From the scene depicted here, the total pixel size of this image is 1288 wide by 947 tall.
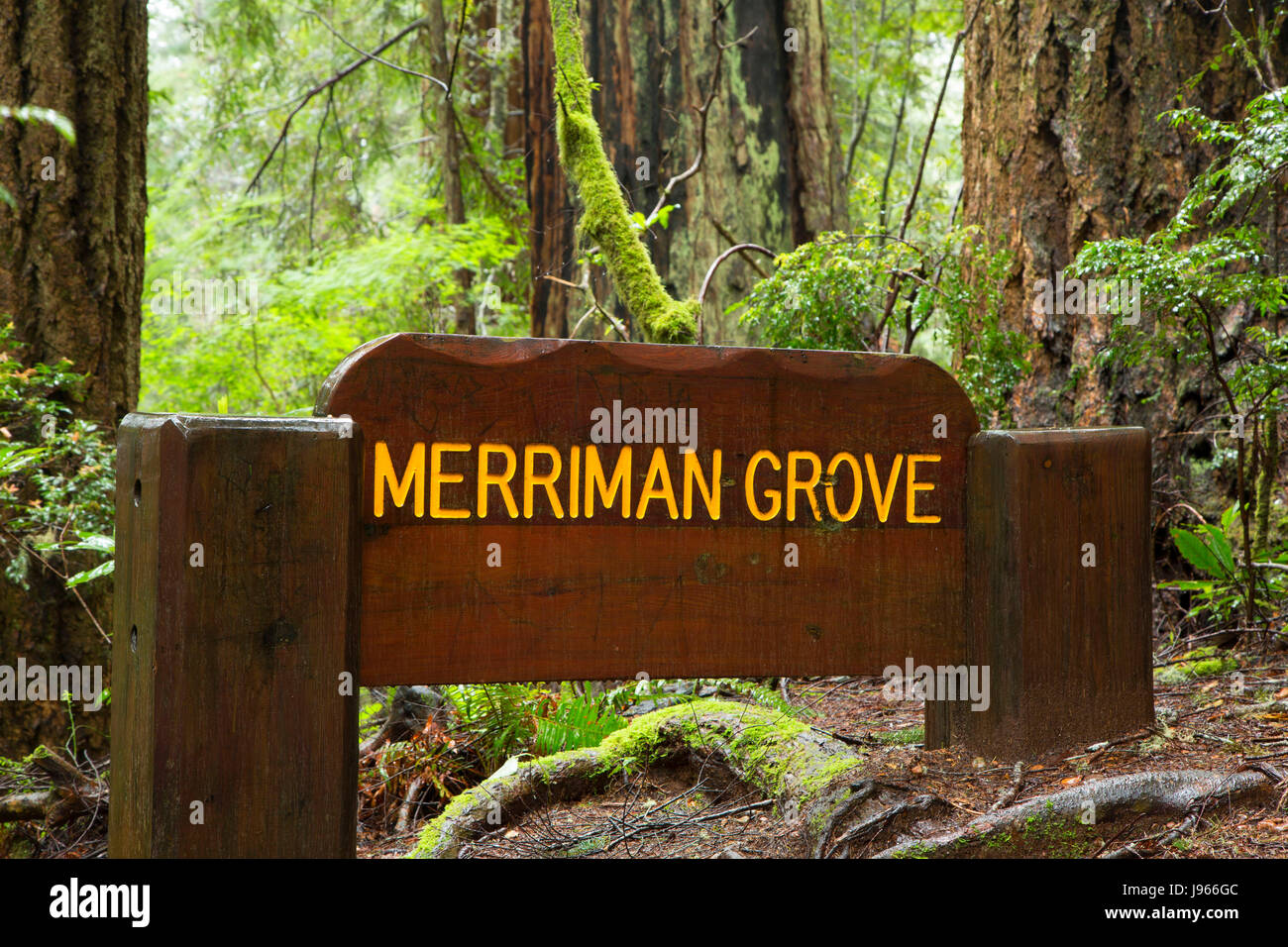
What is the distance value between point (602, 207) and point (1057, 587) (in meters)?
2.36

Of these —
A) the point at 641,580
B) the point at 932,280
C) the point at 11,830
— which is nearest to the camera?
the point at 641,580

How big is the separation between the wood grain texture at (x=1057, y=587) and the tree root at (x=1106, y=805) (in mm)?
158

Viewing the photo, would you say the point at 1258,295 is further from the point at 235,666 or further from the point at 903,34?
the point at 903,34

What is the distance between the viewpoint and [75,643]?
413 centimetres

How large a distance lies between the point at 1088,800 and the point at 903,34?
12.5 metres

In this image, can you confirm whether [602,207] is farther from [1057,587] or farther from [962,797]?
[962,797]

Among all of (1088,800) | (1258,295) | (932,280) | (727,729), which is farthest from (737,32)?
(1088,800)

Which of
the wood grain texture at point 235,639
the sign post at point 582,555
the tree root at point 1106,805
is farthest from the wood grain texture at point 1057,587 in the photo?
the wood grain texture at point 235,639

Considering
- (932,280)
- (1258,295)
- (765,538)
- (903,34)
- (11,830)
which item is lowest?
(11,830)

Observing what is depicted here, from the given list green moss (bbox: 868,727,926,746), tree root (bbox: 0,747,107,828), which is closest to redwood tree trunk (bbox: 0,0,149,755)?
tree root (bbox: 0,747,107,828)

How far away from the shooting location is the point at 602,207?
13.2ft

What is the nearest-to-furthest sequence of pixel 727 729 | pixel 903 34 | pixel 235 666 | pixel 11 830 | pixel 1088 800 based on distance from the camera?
1. pixel 235 666
2. pixel 1088 800
3. pixel 727 729
4. pixel 11 830
5. pixel 903 34

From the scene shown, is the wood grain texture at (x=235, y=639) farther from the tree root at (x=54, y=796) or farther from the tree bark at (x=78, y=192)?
the tree bark at (x=78, y=192)
